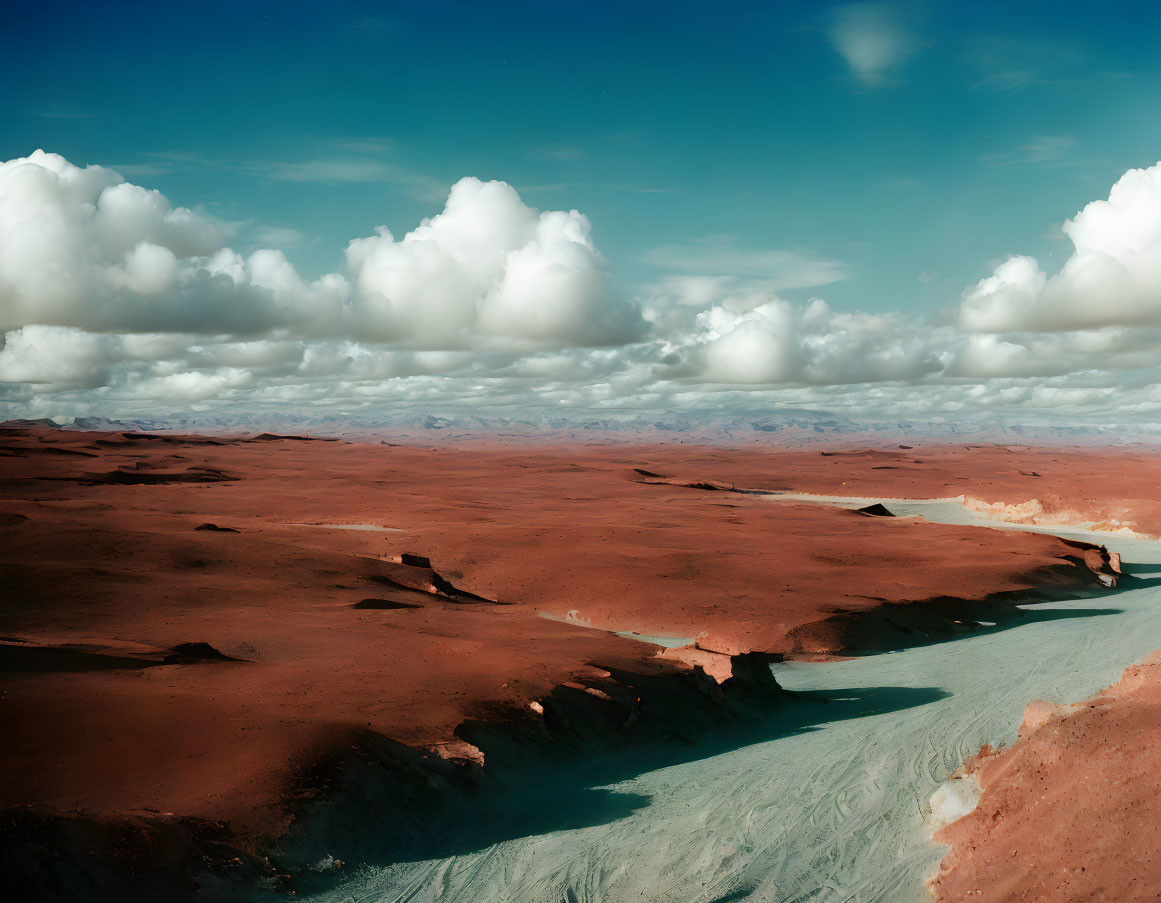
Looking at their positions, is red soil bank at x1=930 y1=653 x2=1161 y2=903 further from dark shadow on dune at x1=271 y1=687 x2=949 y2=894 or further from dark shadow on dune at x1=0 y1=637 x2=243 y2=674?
dark shadow on dune at x1=0 y1=637 x2=243 y2=674

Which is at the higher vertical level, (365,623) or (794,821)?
(365,623)

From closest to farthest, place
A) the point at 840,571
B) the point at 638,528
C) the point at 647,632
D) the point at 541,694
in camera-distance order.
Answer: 1. the point at 541,694
2. the point at 647,632
3. the point at 840,571
4. the point at 638,528

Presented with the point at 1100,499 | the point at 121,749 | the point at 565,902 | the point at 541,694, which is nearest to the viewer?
the point at 565,902

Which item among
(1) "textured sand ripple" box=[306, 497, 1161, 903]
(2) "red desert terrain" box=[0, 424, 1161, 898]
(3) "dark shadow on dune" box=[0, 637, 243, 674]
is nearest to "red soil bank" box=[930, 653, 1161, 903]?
(1) "textured sand ripple" box=[306, 497, 1161, 903]

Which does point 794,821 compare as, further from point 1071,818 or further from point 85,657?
point 85,657

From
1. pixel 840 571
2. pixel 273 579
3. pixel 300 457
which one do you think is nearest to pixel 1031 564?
pixel 840 571

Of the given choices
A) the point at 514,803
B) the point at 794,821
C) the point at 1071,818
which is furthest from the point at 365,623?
the point at 1071,818

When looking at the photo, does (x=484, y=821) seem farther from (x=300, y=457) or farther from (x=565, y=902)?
(x=300, y=457)
